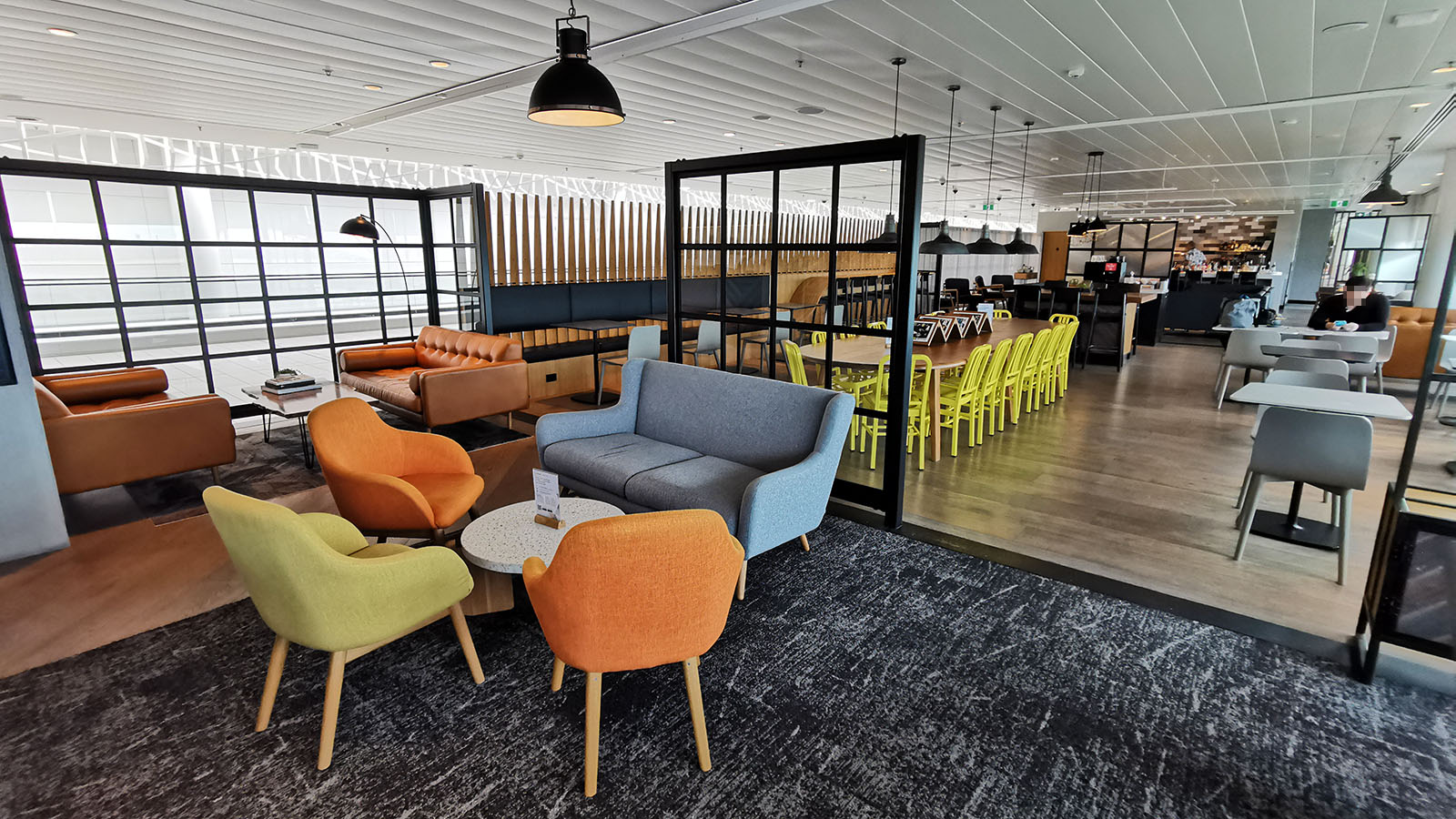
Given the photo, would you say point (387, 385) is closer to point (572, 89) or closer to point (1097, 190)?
point (572, 89)

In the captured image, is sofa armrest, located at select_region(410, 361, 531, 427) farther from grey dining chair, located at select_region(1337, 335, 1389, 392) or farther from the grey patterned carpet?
grey dining chair, located at select_region(1337, 335, 1389, 392)

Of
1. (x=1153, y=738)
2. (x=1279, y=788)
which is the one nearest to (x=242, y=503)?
(x=1153, y=738)

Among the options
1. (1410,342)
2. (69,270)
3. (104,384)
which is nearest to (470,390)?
(104,384)

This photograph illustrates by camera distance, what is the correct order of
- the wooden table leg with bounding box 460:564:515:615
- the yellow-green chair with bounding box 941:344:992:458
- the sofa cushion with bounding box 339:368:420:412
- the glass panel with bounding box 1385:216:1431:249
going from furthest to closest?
the glass panel with bounding box 1385:216:1431:249 → the sofa cushion with bounding box 339:368:420:412 → the yellow-green chair with bounding box 941:344:992:458 → the wooden table leg with bounding box 460:564:515:615

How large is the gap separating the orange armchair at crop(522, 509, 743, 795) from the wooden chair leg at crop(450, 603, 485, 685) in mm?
563

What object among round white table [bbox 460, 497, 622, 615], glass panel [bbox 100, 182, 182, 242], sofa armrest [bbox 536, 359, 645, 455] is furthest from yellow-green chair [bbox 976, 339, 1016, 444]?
glass panel [bbox 100, 182, 182, 242]

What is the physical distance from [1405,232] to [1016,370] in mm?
17726

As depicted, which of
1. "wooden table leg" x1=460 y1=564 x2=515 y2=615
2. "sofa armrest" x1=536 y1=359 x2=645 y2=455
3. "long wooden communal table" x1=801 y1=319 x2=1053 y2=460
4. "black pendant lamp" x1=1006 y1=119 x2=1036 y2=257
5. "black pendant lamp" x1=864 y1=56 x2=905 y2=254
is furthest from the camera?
"black pendant lamp" x1=1006 y1=119 x2=1036 y2=257

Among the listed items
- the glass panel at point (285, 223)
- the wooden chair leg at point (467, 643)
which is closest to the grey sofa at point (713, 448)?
the wooden chair leg at point (467, 643)

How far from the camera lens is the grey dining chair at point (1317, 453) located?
10.7 feet

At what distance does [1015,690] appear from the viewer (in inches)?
98.1

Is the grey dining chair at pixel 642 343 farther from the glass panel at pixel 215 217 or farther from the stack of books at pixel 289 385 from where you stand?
the glass panel at pixel 215 217

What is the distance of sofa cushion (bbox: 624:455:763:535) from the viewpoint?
3.15 metres

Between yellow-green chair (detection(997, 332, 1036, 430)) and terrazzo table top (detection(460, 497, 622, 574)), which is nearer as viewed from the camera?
terrazzo table top (detection(460, 497, 622, 574))
